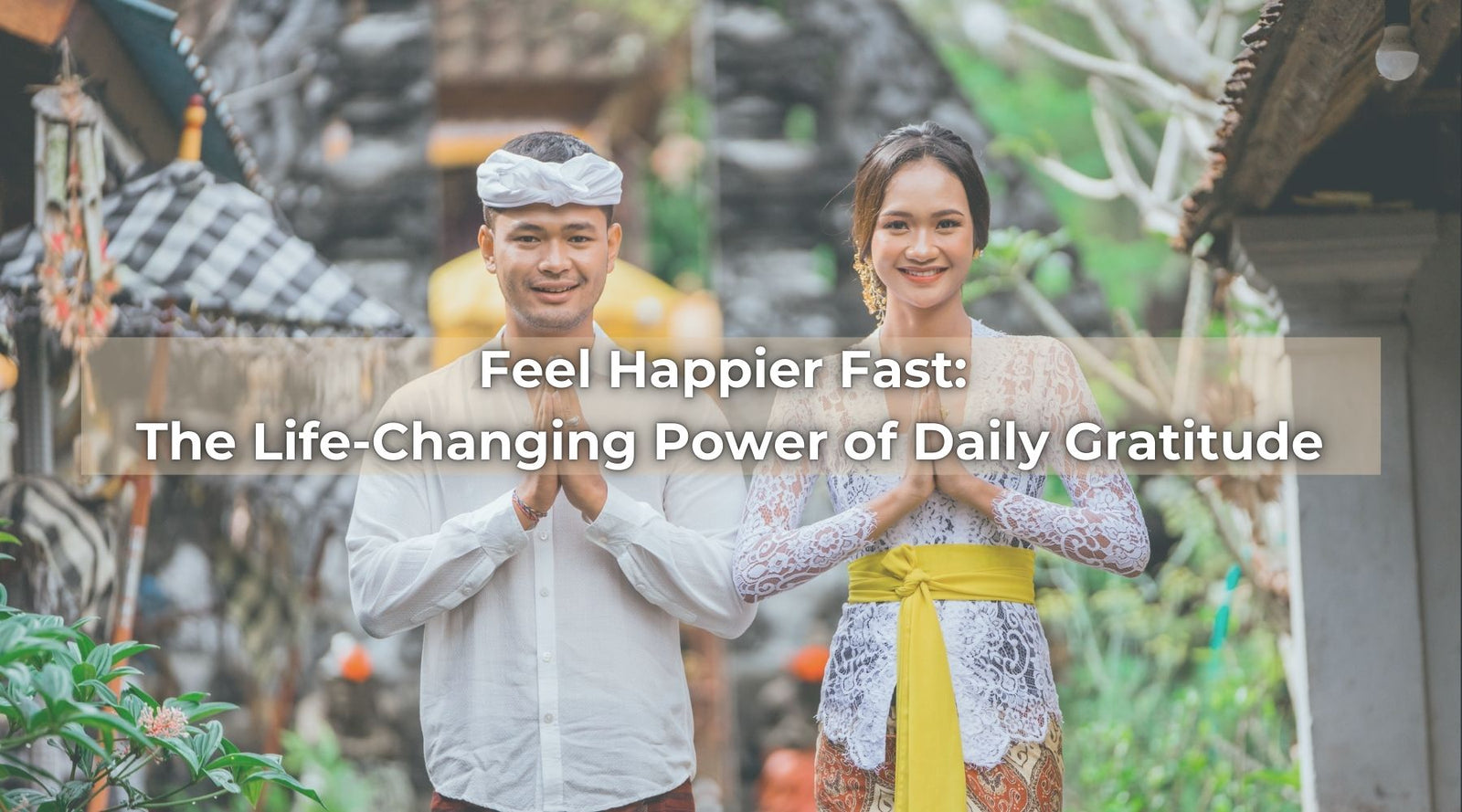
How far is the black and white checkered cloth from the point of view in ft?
12.5

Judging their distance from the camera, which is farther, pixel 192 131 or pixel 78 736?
pixel 192 131

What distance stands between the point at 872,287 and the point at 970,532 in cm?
45

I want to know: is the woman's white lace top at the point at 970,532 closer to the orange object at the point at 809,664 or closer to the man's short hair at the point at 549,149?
the man's short hair at the point at 549,149

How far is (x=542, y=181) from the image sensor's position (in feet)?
9.10

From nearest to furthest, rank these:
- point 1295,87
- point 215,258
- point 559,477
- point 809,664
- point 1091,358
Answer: point 559,477 < point 1295,87 < point 215,258 < point 1091,358 < point 809,664

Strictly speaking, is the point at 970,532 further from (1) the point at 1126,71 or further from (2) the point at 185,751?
(1) the point at 1126,71

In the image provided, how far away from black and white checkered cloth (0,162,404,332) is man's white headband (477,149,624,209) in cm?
125

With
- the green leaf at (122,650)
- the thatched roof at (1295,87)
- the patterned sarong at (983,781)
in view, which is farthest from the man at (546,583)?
the thatched roof at (1295,87)

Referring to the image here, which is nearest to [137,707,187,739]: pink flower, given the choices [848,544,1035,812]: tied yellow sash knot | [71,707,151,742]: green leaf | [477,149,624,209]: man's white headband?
[71,707,151,742]: green leaf

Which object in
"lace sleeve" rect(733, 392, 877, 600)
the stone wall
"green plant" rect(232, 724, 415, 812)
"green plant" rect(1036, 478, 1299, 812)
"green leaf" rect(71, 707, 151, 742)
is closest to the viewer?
"green leaf" rect(71, 707, 151, 742)

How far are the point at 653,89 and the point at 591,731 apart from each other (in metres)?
8.06

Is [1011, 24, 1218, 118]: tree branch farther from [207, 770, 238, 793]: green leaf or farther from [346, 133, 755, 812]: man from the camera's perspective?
[207, 770, 238, 793]: green leaf

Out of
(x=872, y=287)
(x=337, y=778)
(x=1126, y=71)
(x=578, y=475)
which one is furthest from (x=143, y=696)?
(x=1126, y=71)

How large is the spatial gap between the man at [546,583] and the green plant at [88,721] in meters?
0.30
